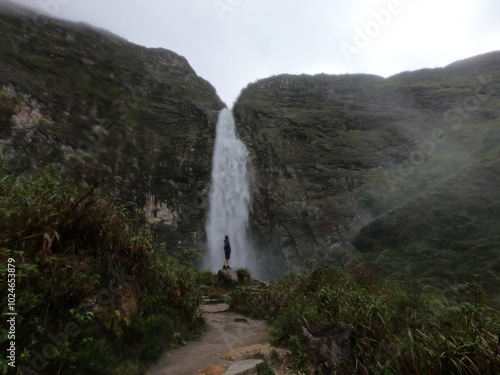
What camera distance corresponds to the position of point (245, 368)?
379 cm

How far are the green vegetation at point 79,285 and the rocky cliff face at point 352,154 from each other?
39.2 ft

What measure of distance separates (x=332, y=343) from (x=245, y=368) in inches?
49.4

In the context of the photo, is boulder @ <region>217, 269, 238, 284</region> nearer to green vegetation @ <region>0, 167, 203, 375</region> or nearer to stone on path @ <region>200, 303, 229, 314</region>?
stone on path @ <region>200, 303, 229, 314</region>

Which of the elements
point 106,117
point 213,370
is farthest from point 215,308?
point 106,117

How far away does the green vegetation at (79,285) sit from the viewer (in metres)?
2.97

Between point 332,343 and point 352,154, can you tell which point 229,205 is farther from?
point 332,343

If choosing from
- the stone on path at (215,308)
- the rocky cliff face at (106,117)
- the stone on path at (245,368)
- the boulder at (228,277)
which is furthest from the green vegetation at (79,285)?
the rocky cliff face at (106,117)

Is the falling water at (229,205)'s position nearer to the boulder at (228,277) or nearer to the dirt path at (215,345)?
the boulder at (228,277)

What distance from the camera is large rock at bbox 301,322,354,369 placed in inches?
161

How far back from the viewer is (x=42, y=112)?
1758 cm

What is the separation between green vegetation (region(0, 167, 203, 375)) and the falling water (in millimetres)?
16336

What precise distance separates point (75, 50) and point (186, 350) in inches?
1011

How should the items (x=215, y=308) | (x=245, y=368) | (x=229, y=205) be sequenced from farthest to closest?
Result: (x=229, y=205)
(x=215, y=308)
(x=245, y=368)

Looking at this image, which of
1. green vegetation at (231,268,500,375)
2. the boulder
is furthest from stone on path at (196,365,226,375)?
the boulder
